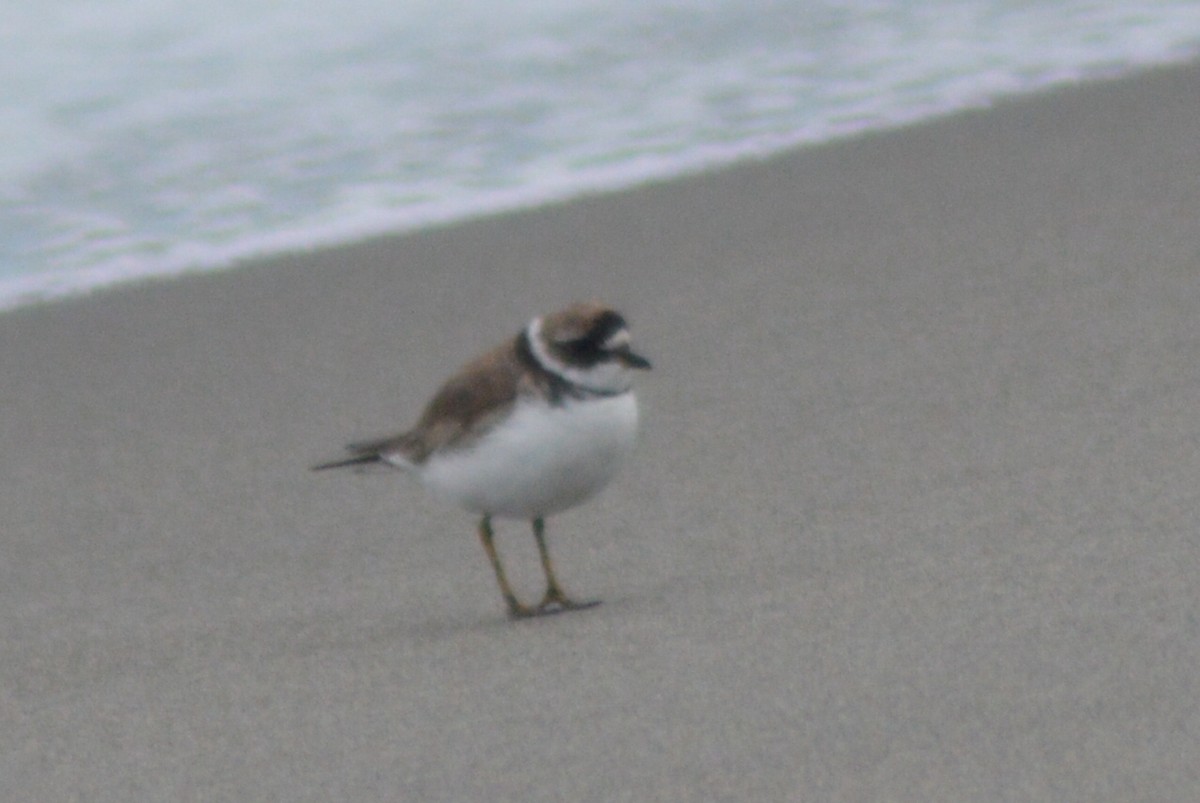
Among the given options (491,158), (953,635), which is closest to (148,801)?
(953,635)

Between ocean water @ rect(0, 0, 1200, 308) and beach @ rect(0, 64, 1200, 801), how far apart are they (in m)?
0.40

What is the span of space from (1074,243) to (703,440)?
160cm

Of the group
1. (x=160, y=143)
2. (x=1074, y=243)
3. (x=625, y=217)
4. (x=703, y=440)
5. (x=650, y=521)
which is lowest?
(x=650, y=521)

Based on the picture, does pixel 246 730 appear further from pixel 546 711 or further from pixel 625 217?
pixel 625 217

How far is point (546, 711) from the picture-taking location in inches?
148

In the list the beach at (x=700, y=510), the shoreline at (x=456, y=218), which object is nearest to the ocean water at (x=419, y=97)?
the shoreline at (x=456, y=218)

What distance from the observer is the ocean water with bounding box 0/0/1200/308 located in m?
8.43

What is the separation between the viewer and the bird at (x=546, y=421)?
14.1 feet

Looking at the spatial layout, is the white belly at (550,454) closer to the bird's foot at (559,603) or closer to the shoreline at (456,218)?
the bird's foot at (559,603)

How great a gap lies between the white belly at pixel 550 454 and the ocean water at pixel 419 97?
3.68m

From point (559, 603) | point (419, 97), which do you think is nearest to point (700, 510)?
point (559, 603)

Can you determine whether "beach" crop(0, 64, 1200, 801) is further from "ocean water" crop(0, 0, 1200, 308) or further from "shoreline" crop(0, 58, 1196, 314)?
"ocean water" crop(0, 0, 1200, 308)

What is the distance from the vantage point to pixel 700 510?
506 cm

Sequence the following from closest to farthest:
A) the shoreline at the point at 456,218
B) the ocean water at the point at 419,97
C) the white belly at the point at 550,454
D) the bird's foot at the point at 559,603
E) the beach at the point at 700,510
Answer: the beach at the point at 700,510
the white belly at the point at 550,454
the bird's foot at the point at 559,603
the shoreline at the point at 456,218
the ocean water at the point at 419,97
